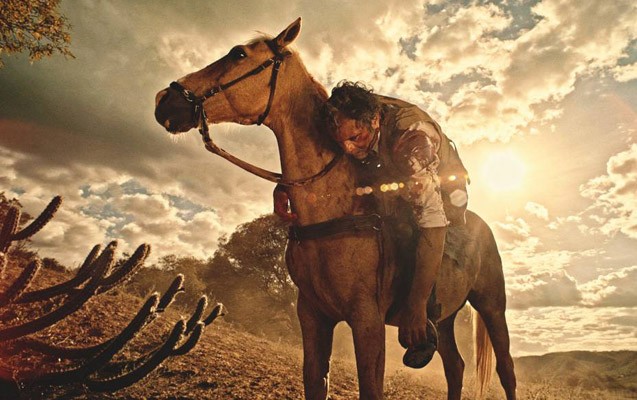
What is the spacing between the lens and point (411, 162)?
2.72 m

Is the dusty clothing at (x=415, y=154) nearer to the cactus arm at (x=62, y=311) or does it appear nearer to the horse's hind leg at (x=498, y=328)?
the cactus arm at (x=62, y=311)

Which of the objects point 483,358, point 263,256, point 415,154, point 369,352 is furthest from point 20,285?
point 263,256

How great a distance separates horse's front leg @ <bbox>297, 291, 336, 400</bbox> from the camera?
9.36 feet

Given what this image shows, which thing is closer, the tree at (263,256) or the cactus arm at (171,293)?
the cactus arm at (171,293)

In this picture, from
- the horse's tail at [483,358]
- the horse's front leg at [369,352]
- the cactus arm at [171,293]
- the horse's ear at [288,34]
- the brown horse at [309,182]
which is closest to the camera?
the horse's front leg at [369,352]

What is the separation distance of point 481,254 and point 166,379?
Answer: 4.53m

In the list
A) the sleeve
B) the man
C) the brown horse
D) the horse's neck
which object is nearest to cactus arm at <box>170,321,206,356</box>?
the brown horse

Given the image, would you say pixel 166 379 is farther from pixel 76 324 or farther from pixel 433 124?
pixel 433 124

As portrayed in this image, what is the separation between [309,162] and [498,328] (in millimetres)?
3948

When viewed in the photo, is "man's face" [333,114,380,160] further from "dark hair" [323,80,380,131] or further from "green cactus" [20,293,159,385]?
"green cactus" [20,293,159,385]

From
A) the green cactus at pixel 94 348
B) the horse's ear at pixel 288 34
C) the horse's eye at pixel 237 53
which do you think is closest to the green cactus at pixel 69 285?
the green cactus at pixel 94 348

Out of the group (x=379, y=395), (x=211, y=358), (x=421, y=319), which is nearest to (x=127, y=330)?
(x=379, y=395)

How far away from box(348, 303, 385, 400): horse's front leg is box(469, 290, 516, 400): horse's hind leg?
2934 millimetres

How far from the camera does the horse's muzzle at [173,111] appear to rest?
2799 millimetres
